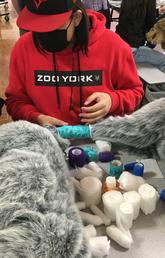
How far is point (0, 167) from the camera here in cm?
51

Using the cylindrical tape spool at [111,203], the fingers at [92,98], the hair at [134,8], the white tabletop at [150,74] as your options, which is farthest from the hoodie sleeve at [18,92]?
the hair at [134,8]

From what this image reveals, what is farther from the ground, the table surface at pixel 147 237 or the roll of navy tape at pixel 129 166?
the roll of navy tape at pixel 129 166

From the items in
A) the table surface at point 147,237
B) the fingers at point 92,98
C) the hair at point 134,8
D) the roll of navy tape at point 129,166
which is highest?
A: the fingers at point 92,98

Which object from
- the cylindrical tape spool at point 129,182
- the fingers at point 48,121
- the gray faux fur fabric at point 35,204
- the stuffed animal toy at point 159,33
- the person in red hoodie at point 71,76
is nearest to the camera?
the gray faux fur fabric at point 35,204

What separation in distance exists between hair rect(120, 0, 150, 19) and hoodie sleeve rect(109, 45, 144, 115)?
1.30 m

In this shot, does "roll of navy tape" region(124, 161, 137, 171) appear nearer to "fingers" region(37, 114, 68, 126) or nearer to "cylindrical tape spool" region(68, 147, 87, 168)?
"cylindrical tape spool" region(68, 147, 87, 168)

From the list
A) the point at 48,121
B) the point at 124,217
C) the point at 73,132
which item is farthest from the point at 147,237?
the point at 48,121

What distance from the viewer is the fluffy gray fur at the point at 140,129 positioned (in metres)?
0.68

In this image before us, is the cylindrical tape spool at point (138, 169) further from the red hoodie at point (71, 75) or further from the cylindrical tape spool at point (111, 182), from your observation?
the red hoodie at point (71, 75)

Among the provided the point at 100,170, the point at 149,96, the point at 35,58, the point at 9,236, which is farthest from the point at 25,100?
the point at 149,96

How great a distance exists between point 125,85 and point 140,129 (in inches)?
12.3

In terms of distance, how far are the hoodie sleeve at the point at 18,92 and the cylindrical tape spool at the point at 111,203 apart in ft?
1.31

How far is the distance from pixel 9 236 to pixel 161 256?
26 cm

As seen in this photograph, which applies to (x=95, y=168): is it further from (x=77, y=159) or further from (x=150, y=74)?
(x=150, y=74)
